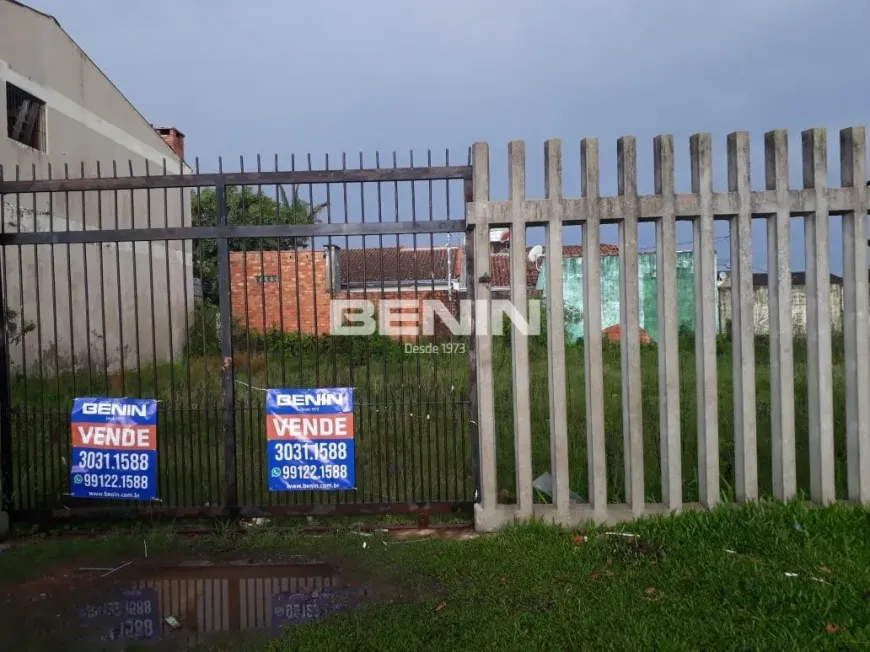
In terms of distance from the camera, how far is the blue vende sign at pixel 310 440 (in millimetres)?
5168

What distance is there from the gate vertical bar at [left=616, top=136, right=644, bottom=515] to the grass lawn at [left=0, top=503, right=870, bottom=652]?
0.39 meters

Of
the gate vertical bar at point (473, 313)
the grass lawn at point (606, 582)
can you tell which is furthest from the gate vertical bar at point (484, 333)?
the grass lawn at point (606, 582)

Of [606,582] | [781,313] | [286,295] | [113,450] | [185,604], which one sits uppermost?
[286,295]

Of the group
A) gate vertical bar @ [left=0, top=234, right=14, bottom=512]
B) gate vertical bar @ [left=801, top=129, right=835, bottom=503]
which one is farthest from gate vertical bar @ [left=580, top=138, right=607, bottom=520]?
gate vertical bar @ [left=0, top=234, right=14, bottom=512]

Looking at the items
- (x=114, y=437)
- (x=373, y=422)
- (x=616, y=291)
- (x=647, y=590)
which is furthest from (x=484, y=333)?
(x=616, y=291)

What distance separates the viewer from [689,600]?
3.76 m

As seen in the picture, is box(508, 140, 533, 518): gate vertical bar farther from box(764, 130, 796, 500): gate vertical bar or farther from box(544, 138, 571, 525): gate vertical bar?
box(764, 130, 796, 500): gate vertical bar

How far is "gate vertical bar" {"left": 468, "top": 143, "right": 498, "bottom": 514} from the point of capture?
16.1 ft

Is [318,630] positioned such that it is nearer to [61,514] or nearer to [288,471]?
[288,471]

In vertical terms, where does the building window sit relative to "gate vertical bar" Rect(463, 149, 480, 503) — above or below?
above

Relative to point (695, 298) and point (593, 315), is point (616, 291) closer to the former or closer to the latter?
point (695, 298)

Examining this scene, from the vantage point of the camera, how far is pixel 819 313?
16.3 ft

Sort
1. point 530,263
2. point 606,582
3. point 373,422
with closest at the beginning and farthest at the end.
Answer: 1. point 606,582
2. point 373,422
3. point 530,263

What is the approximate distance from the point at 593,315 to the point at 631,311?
28 cm
